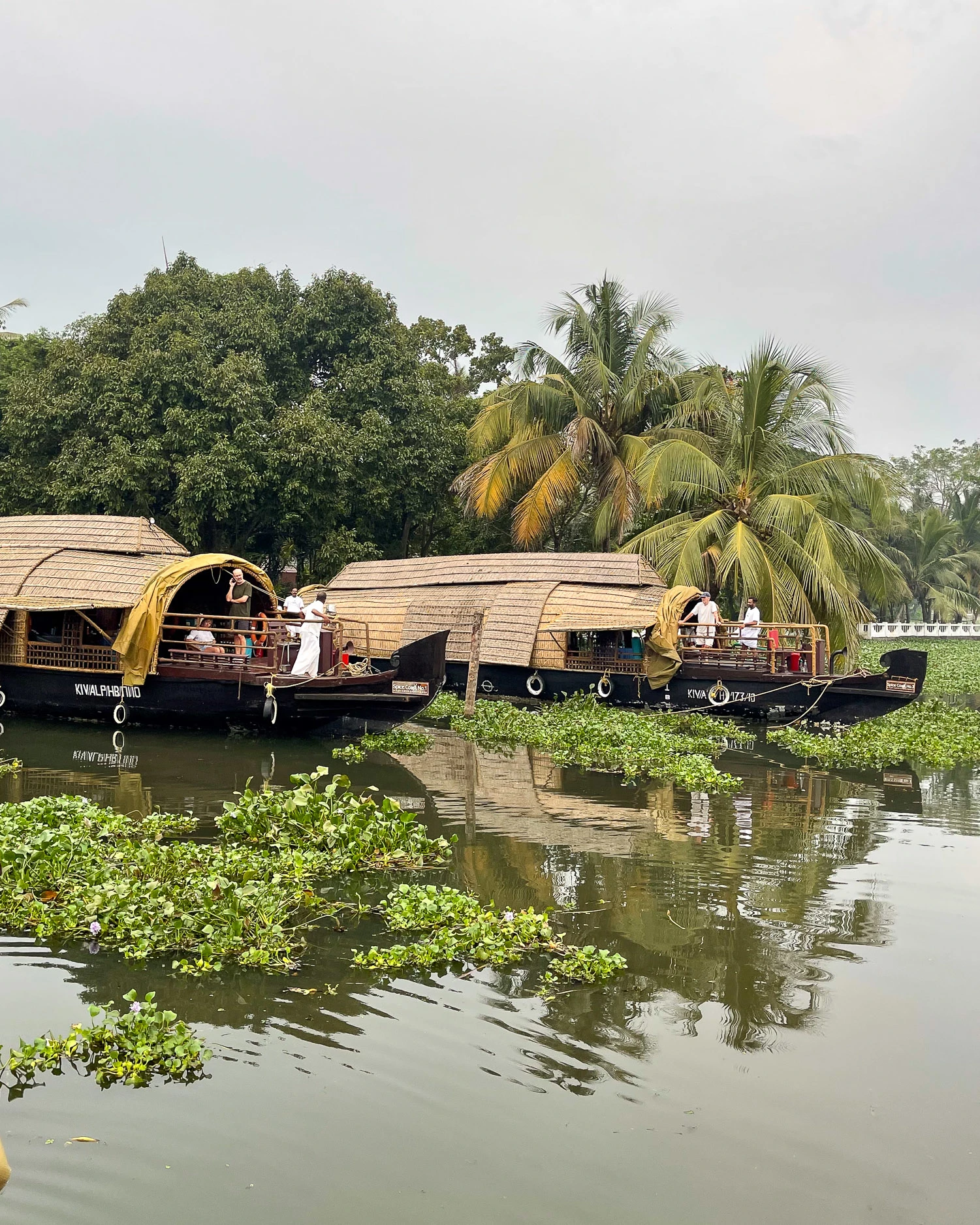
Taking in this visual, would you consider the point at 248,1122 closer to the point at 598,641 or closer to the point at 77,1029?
the point at 77,1029

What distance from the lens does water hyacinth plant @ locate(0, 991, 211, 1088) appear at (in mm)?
4102

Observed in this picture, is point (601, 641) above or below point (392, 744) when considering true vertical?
above

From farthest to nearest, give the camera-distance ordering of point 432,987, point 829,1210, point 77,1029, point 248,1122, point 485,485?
point 485,485 < point 432,987 < point 77,1029 < point 248,1122 < point 829,1210

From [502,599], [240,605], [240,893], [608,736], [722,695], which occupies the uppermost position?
[502,599]

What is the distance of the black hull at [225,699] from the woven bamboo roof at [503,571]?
16.8ft

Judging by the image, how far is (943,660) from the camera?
103ft

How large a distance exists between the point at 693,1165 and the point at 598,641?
13.6m

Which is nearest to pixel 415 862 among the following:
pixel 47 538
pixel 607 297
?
pixel 47 538

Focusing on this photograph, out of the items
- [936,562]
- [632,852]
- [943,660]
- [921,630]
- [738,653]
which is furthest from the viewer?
[921,630]

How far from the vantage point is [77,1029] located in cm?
426

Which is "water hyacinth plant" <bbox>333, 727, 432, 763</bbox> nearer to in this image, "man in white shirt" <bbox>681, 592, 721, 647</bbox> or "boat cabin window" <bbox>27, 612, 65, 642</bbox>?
"boat cabin window" <bbox>27, 612, 65, 642</bbox>

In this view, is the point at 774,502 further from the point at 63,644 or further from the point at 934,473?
the point at 934,473

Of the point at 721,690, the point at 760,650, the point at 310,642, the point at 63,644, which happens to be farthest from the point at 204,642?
the point at 760,650

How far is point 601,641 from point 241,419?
31.1ft
